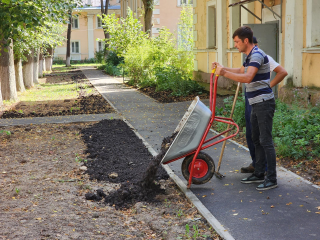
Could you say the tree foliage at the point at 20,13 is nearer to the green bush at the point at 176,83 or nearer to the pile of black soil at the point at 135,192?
the green bush at the point at 176,83

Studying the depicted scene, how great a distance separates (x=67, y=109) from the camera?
1383 centimetres

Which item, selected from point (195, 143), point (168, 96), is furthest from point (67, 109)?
point (195, 143)

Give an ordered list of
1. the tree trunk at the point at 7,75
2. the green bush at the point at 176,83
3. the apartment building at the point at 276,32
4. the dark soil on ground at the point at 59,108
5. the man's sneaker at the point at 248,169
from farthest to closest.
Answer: the green bush at the point at 176,83, the tree trunk at the point at 7,75, the dark soil on ground at the point at 59,108, the apartment building at the point at 276,32, the man's sneaker at the point at 248,169

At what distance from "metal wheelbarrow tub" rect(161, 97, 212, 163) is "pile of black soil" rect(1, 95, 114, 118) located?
26.2 ft

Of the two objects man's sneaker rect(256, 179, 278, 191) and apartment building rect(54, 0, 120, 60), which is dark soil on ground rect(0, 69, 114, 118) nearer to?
man's sneaker rect(256, 179, 278, 191)

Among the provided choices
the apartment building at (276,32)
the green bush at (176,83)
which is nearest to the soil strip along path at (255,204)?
the apartment building at (276,32)

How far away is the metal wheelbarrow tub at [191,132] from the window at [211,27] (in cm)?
1281

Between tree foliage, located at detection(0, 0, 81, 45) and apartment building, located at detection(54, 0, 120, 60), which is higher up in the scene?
apartment building, located at detection(54, 0, 120, 60)

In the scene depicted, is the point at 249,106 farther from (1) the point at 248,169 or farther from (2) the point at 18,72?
(2) the point at 18,72

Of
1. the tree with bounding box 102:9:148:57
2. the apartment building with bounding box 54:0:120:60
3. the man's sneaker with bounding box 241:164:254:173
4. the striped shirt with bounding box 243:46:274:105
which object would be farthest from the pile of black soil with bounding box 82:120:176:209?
the apartment building with bounding box 54:0:120:60

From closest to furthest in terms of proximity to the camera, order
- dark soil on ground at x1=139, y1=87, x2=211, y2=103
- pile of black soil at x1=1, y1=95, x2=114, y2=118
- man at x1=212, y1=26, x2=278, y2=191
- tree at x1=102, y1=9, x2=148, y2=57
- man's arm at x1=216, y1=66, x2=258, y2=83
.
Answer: man's arm at x1=216, y1=66, x2=258, y2=83 < man at x1=212, y1=26, x2=278, y2=191 < pile of black soil at x1=1, y1=95, x2=114, y2=118 < dark soil on ground at x1=139, y1=87, x2=211, y2=103 < tree at x1=102, y1=9, x2=148, y2=57

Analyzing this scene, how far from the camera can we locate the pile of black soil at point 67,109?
12430mm

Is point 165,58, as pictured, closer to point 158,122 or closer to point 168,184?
point 158,122

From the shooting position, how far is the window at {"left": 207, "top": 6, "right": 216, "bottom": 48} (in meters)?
17.2
